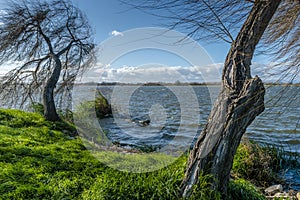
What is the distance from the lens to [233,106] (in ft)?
7.32

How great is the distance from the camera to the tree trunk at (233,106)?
2139mm

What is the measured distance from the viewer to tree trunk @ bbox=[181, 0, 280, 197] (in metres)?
2.14

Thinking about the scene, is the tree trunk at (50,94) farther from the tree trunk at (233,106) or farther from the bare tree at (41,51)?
the tree trunk at (233,106)

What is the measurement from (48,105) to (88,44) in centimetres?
316

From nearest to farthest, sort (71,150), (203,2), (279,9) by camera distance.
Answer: (203,2) → (279,9) → (71,150)

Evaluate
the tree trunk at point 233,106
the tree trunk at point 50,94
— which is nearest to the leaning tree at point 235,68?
the tree trunk at point 233,106

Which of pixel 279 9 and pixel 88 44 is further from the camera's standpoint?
pixel 88 44

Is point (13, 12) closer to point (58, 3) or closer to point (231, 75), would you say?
point (58, 3)

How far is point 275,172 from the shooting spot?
566 cm

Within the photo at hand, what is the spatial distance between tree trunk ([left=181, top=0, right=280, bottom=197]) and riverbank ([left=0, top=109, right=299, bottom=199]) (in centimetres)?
21

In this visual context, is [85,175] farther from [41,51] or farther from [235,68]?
[41,51]

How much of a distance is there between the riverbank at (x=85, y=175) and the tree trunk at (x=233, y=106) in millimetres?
206

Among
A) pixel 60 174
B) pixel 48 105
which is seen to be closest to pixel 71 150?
pixel 60 174

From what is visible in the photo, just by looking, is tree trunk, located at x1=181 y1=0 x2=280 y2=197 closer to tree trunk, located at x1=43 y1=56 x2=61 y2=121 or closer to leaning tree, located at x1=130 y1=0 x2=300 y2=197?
leaning tree, located at x1=130 y1=0 x2=300 y2=197
